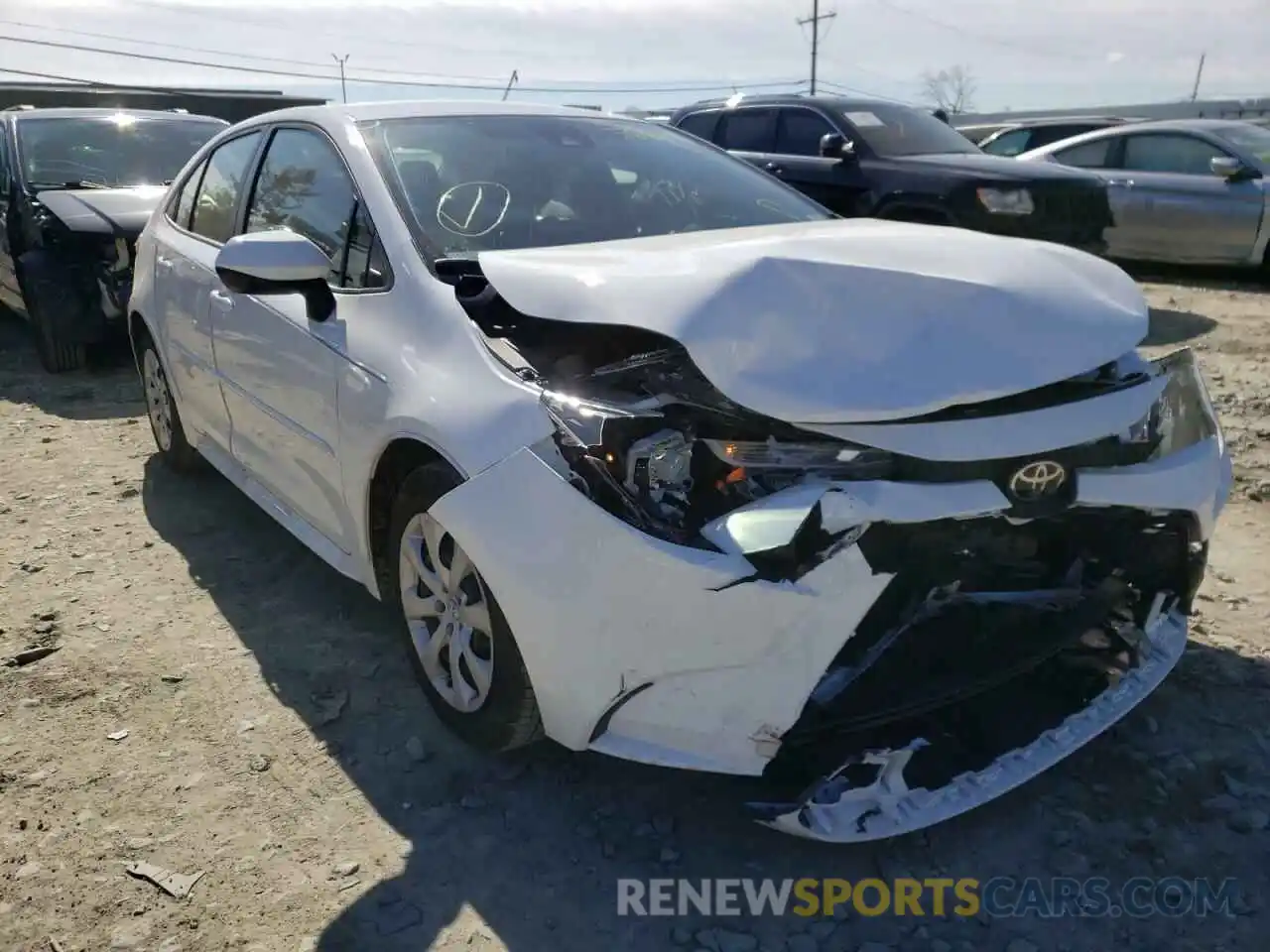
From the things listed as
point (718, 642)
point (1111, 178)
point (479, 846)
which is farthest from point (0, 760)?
point (1111, 178)

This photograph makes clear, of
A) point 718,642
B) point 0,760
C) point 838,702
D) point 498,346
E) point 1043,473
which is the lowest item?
point 0,760

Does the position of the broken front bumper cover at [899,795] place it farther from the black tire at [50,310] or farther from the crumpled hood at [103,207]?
the black tire at [50,310]

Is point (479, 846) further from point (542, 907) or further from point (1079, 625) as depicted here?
point (1079, 625)

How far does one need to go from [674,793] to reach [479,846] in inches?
19.4

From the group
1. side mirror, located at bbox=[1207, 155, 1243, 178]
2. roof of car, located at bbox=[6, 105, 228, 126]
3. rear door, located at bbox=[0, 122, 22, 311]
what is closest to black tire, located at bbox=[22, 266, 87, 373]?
rear door, located at bbox=[0, 122, 22, 311]

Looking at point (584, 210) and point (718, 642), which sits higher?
point (584, 210)

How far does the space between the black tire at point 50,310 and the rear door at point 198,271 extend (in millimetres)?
2635

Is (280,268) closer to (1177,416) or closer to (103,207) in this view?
(1177,416)

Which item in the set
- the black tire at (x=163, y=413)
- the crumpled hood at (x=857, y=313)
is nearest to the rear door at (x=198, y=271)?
the black tire at (x=163, y=413)

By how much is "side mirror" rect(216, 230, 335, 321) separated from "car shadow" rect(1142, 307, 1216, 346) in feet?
18.4

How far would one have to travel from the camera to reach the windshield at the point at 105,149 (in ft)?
23.6

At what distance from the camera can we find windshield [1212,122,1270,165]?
8.81m

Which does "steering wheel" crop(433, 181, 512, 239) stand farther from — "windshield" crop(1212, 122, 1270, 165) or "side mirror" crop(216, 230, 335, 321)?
"windshield" crop(1212, 122, 1270, 165)

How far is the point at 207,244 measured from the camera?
396 cm
